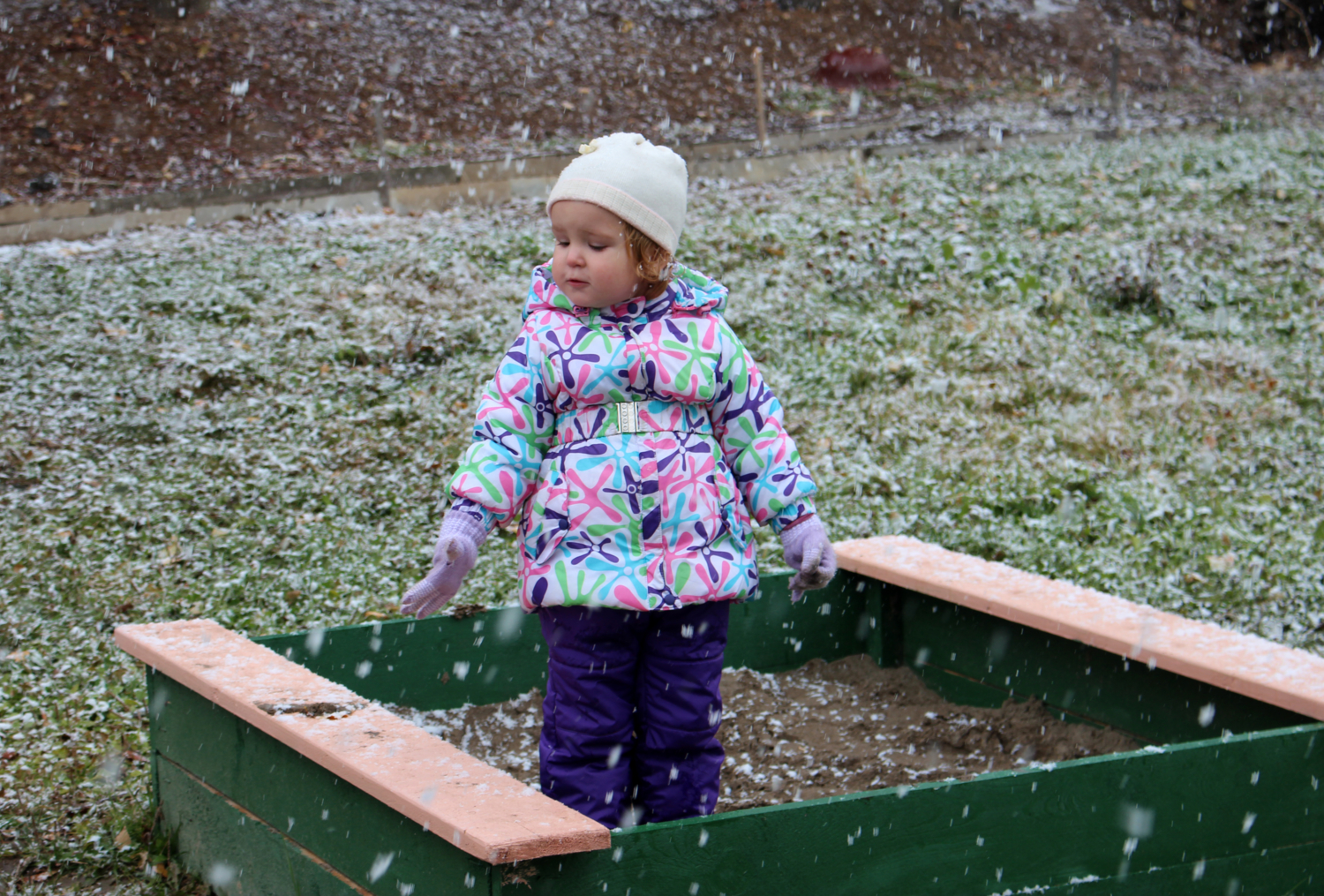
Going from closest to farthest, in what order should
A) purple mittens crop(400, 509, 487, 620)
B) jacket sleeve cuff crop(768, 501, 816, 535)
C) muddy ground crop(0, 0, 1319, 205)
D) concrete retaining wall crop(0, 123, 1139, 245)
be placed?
purple mittens crop(400, 509, 487, 620)
jacket sleeve cuff crop(768, 501, 816, 535)
concrete retaining wall crop(0, 123, 1139, 245)
muddy ground crop(0, 0, 1319, 205)

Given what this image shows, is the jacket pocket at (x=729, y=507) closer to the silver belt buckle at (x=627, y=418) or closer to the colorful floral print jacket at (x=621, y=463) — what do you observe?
the colorful floral print jacket at (x=621, y=463)

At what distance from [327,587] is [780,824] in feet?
9.19

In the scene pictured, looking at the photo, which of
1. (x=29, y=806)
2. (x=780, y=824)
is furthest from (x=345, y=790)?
(x=29, y=806)

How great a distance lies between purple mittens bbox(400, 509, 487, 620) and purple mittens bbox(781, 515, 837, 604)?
0.59 meters

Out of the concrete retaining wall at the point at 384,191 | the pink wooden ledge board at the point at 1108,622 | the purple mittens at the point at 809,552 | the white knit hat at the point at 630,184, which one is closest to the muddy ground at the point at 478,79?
the concrete retaining wall at the point at 384,191

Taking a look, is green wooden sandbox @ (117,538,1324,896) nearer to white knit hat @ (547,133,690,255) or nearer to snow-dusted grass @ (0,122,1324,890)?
snow-dusted grass @ (0,122,1324,890)

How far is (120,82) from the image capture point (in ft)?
44.8

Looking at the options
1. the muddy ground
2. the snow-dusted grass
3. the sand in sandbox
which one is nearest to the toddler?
the sand in sandbox

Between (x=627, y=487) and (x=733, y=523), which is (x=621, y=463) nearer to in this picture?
(x=627, y=487)

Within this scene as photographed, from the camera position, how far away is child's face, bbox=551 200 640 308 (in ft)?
7.52

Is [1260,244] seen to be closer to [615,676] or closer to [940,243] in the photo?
[940,243]

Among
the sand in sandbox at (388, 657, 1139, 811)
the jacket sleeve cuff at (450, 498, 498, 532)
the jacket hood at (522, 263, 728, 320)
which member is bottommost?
the sand in sandbox at (388, 657, 1139, 811)

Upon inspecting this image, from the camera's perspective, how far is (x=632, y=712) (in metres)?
2.49

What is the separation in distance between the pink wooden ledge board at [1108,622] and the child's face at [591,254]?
4.79 ft
